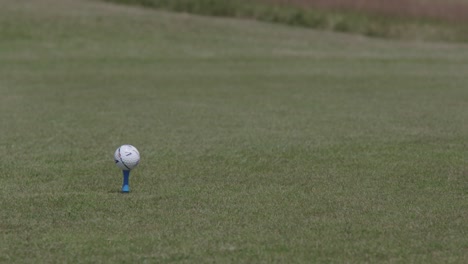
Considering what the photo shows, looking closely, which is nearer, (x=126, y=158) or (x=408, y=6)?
(x=126, y=158)

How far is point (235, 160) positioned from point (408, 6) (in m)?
28.4

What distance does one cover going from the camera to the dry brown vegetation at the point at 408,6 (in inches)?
1533

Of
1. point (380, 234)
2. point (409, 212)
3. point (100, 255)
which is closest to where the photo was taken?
point (100, 255)

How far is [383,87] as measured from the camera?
22.6 meters

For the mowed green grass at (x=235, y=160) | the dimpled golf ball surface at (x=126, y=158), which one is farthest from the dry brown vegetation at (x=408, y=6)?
the dimpled golf ball surface at (x=126, y=158)

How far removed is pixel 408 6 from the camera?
1559 inches

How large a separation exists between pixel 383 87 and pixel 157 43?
12361 mm

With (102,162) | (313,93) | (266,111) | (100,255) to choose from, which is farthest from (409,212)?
(313,93)

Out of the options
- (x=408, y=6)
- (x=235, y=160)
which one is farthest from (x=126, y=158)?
(x=408, y=6)

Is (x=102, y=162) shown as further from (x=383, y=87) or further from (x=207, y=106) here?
(x=383, y=87)

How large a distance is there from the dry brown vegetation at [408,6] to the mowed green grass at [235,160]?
9.53 m

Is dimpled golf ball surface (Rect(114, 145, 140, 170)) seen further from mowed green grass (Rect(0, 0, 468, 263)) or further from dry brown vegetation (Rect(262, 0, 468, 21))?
dry brown vegetation (Rect(262, 0, 468, 21))

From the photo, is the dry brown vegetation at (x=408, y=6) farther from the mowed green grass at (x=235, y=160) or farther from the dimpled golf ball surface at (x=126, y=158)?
the dimpled golf ball surface at (x=126, y=158)

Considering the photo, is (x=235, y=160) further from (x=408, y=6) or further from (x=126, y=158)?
(x=408, y=6)
